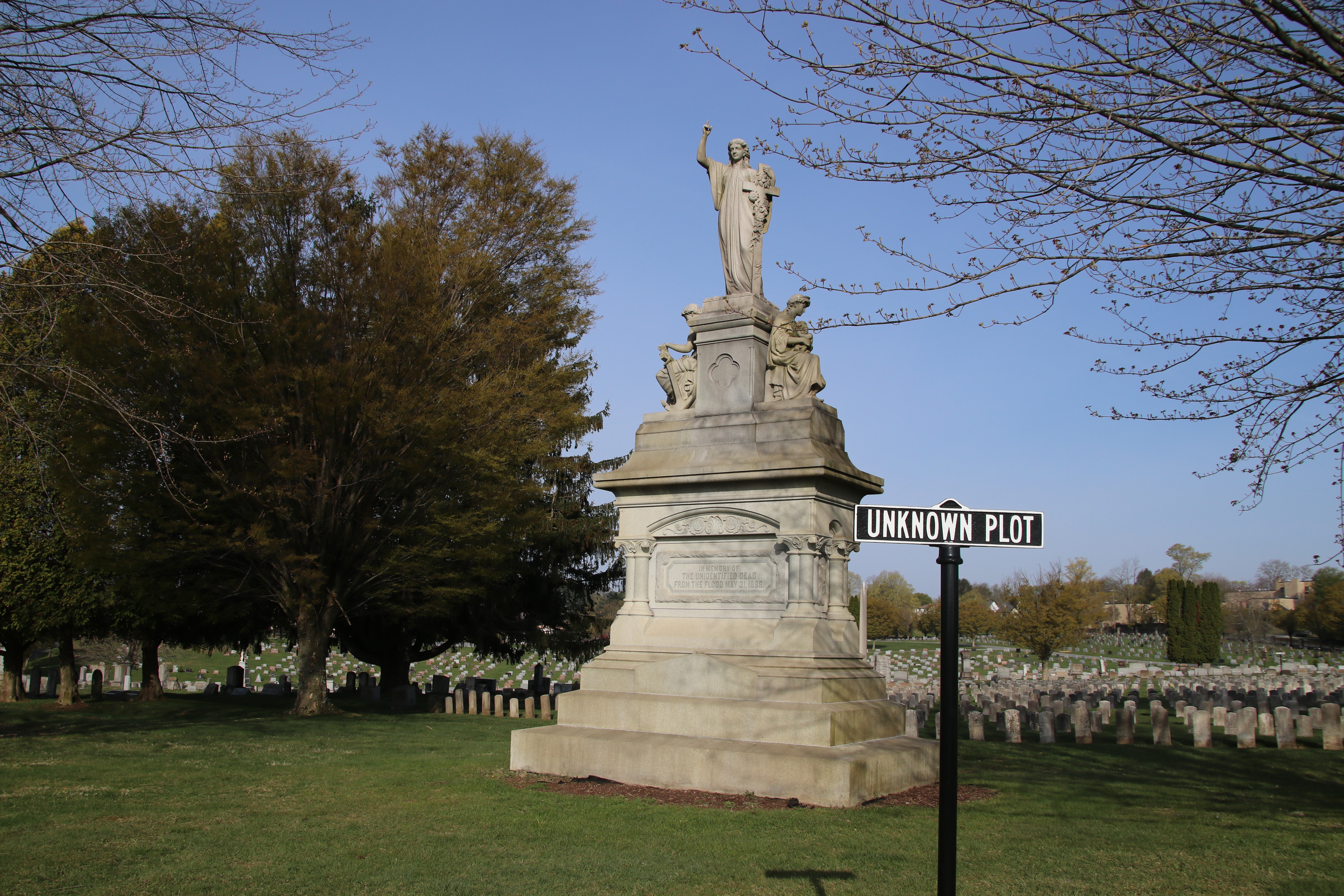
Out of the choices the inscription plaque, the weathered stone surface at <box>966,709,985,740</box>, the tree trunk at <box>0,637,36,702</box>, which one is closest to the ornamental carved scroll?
the inscription plaque

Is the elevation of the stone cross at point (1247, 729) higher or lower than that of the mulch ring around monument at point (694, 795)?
lower

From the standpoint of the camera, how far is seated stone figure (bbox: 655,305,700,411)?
11.7 meters

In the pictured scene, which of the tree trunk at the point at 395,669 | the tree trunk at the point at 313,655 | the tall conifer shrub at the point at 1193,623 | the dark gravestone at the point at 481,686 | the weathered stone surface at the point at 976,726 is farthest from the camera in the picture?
the tall conifer shrub at the point at 1193,623

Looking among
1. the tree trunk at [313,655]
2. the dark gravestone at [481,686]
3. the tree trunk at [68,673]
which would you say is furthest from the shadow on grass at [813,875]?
the tree trunk at [68,673]

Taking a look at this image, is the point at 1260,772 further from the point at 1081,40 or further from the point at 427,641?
the point at 427,641

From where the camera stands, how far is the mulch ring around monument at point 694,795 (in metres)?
8.71

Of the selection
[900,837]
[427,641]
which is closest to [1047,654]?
[427,641]

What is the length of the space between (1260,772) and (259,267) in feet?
62.3

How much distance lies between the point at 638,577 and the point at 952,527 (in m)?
7.52

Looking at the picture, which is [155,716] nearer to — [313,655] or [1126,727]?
[313,655]

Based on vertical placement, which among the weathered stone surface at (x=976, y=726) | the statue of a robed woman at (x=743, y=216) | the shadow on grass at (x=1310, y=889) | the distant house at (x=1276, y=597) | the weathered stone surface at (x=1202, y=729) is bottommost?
the distant house at (x=1276, y=597)

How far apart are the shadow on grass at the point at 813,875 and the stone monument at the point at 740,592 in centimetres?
226

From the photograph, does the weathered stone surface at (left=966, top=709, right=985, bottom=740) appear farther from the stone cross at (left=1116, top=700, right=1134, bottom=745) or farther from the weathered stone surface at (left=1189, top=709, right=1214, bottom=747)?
the weathered stone surface at (left=1189, top=709, right=1214, bottom=747)

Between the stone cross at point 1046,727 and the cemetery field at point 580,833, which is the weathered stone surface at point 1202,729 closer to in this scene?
the stone cross at point 1046,727
